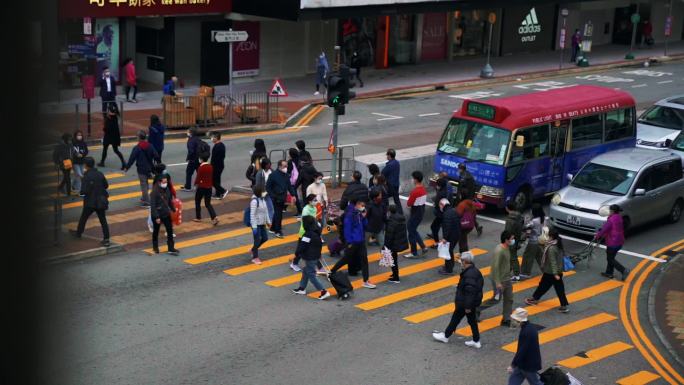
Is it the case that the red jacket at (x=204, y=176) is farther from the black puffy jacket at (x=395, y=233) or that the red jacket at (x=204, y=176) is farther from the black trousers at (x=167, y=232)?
the black puffy jacket at (x=395, y=233)

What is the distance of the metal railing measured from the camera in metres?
22.6

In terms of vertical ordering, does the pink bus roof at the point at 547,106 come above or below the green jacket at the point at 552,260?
above

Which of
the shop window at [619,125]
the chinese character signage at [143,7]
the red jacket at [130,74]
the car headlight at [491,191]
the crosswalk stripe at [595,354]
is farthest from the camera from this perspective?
the red jacket at [130,74]

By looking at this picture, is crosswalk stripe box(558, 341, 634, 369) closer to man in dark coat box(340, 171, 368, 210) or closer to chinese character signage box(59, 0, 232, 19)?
man in dark coat box(340, 171, 368, 210)

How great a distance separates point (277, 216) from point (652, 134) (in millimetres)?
12996

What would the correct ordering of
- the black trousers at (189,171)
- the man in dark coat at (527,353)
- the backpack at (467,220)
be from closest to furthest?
the man in dark coat at (527,353)
the backpack at (467,220)
the black trousers at (189,171)

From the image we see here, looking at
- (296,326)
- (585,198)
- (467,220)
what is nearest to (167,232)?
(296,326)

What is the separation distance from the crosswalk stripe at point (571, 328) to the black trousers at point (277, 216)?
592 centimetres

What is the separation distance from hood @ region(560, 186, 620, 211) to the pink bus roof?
182cm

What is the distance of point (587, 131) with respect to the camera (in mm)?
22562

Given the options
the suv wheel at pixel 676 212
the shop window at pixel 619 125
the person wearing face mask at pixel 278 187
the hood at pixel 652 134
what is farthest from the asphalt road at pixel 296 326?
the hood at pixel 652 134

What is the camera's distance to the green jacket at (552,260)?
1484 cm

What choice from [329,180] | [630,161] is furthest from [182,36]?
[630,161]

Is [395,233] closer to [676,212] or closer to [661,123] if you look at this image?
[676,212]
